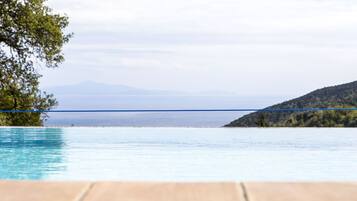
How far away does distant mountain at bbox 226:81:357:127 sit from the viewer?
1356cm

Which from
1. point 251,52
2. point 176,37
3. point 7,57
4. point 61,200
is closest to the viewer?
point 61,200

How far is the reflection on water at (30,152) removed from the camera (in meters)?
6.55

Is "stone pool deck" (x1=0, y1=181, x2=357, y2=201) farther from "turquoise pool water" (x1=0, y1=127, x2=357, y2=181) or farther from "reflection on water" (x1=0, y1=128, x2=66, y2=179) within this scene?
"reflection on water" (x1=0, y1=128, x2=66, y2=179)

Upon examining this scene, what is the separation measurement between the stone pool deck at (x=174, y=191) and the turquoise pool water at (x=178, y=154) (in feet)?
13.4

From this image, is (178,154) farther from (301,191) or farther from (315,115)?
(315,115)

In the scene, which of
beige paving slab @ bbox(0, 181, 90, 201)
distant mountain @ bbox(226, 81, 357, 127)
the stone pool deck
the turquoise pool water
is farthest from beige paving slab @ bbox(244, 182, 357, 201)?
distant mountain @ bbox(226, 81, 357, 127)

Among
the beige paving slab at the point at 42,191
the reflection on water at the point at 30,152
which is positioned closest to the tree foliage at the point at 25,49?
the reflection on water at the point at 30,152

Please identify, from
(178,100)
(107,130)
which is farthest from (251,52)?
(178,100)

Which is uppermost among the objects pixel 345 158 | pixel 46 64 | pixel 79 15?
pixel 79 15

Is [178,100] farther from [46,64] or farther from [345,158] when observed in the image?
[345,158]

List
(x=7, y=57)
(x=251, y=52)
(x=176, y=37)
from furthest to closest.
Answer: (x=251, y=52) < (x=176, y=37) < (x=7, y=57)

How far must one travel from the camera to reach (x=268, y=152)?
27.7 ft

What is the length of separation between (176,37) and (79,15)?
13.8 feet

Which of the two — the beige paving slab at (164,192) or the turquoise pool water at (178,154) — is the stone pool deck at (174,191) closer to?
the beige paving slab at (164,192)
